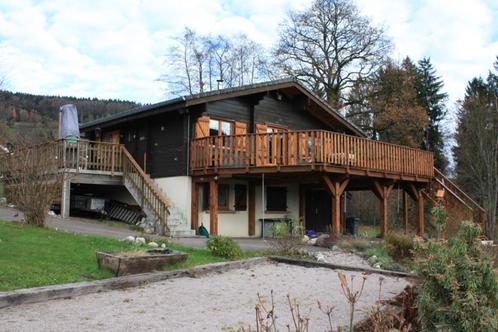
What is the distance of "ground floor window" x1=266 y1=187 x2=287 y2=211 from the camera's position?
22094 mm

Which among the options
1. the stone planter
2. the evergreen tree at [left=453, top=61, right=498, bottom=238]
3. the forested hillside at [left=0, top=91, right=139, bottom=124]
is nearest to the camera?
the stone planter

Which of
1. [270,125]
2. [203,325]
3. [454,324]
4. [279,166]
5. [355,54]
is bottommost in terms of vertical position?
[203,325]

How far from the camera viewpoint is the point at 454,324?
457 centimetres

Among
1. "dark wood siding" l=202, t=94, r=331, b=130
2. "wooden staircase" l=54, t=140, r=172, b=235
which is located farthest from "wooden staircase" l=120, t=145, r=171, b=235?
"dark wood siding" l=202, t=94, r=331, b=130

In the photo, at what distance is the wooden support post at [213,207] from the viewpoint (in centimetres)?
1811

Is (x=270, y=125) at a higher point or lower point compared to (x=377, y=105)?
lower

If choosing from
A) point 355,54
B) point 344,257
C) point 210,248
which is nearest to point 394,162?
point 344,257

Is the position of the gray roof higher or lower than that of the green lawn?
higher

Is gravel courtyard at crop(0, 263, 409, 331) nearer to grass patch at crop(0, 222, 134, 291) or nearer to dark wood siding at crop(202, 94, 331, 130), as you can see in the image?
grass patch at crop(0, 222, 134, 291)

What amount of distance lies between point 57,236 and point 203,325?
6906 millimetres

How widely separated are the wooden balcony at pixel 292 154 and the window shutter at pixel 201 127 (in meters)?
0.35

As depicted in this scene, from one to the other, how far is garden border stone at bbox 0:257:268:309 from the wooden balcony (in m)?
6.72

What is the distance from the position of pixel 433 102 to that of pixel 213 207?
36.8 m

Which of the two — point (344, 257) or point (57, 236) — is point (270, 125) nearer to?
point (344, 257)
